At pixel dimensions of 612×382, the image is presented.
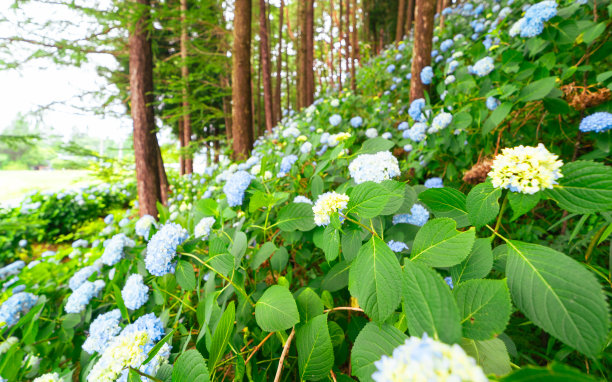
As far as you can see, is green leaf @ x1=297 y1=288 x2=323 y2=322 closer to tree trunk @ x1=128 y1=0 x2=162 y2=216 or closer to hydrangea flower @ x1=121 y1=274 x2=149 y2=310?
hydrangea flower @ x1=121 y1=274 x2=149 y2=310

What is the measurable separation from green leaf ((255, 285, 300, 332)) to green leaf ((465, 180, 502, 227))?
426 millimetres

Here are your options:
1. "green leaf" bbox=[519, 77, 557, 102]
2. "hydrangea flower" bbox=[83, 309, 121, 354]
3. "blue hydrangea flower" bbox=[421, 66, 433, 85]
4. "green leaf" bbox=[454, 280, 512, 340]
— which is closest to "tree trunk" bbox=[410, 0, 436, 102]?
"blue hydrangea flower" bbox=[421, 66, 433, 85]

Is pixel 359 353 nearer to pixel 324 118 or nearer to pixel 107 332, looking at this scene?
pixel 107 332

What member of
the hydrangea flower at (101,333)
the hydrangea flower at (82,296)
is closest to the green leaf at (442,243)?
the hydrangea flower at (101,333)

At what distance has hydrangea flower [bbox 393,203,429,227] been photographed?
78 cm

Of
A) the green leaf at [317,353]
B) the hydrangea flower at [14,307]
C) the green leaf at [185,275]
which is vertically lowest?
the hydrangea flower at [14,307]

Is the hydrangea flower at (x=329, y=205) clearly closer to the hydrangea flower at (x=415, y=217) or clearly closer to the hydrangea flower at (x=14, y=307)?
the hydrangea flower at (x=415, y=217)

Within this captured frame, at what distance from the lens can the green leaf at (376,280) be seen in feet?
1.41

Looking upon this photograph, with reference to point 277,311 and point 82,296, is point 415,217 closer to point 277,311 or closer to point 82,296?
point 277,311

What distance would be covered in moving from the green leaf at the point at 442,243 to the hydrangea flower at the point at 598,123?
1.03 metres

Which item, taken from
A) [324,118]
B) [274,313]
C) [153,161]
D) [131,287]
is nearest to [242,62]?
[324,118]

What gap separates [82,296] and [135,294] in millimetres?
405

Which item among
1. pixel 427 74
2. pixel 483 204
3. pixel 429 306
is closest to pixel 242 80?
pixel 427 74

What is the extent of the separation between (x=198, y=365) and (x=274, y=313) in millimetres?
185
